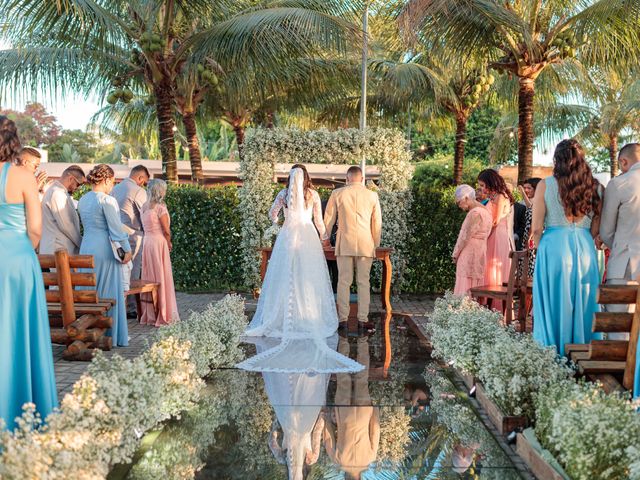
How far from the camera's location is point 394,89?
20172mm

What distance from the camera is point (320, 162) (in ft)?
43.8

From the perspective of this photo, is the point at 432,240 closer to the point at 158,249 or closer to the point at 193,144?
the point at 158,249

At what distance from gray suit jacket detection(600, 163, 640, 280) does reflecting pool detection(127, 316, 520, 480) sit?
179 centimetres

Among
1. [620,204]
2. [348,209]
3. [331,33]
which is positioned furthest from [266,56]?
[620,204]

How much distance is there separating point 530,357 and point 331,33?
8.94m

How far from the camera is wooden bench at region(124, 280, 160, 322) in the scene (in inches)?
371

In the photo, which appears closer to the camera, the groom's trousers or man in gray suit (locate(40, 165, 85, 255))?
man in gray suit (locate(40, 165, 85, 255))

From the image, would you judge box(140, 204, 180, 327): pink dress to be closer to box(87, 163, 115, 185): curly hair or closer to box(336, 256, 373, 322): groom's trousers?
box(87, 163, 115, 185): curly hair

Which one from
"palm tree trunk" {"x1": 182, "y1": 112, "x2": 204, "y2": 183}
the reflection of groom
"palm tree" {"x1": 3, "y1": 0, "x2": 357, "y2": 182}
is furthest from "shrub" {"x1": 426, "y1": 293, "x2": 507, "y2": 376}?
"palm tree trunk" {"x1": 182, "y1": 112, "x2": 204, "y2": 183}

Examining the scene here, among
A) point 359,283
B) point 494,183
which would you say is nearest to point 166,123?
point 359,283

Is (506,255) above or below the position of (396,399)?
above

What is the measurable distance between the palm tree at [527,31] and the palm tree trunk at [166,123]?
5.10m

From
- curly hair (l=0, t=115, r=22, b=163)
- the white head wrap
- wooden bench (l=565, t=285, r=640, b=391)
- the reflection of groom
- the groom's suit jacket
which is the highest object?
curly hair (l=0, t=115, r=22, b=163)

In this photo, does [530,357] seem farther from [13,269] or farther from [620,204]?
[13,269]
